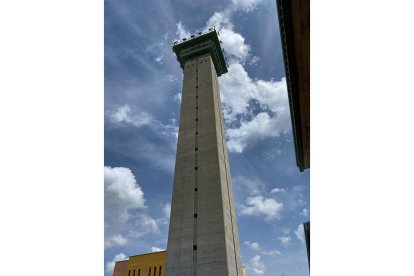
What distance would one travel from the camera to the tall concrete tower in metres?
29.2

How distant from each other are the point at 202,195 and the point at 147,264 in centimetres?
3052

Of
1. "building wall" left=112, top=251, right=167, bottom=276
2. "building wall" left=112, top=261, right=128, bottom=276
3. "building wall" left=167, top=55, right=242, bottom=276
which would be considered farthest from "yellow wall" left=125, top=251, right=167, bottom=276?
"building wall" left=167, top=55, right=242, bottom=276

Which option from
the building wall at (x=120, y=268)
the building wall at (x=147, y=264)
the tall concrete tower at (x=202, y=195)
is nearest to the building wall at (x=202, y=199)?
the tall concrete tower at (x=202, y=195)

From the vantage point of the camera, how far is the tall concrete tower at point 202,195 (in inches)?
1152

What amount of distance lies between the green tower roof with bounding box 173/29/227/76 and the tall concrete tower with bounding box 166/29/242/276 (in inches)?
232

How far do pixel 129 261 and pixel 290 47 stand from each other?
195ft

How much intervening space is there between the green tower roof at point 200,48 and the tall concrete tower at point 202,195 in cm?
590

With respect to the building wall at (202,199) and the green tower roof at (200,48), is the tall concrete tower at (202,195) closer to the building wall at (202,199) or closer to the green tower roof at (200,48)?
the building wall at (202,199)

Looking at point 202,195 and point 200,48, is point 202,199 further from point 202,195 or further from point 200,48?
point 200,48

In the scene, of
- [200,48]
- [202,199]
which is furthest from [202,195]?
[200,48]

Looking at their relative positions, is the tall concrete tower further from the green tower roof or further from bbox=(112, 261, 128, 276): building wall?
bbox=(112, 261, 128, 276): building wall
